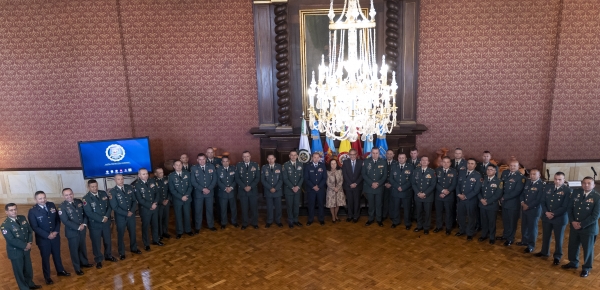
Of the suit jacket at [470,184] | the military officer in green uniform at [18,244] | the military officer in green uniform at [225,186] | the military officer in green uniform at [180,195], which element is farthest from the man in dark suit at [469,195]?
the military officer in green uniform at [18,244]

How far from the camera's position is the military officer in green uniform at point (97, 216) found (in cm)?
672

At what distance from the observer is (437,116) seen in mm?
9141

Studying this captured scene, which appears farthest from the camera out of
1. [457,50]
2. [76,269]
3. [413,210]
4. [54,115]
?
[54,115]

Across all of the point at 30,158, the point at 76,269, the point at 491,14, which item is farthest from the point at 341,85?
the point at 30,158

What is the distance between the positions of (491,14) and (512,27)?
0.47m

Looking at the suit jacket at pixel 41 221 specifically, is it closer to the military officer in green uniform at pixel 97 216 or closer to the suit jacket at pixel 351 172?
the military officer in green uniform at pixel 97 216

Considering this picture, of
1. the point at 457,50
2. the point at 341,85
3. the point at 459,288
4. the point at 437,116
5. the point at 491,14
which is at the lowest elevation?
the point at 459,288

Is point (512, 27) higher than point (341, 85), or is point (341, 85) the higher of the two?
point (512, 27)

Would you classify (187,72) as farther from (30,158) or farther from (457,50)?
(457,50)

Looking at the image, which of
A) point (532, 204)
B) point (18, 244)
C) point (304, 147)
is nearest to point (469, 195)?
point (532, 204)

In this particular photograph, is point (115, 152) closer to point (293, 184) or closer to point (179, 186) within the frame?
point (179, 186)

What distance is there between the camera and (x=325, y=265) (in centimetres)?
659

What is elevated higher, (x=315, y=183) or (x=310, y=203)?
(x=315, y=183)

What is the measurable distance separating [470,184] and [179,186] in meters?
4.79
